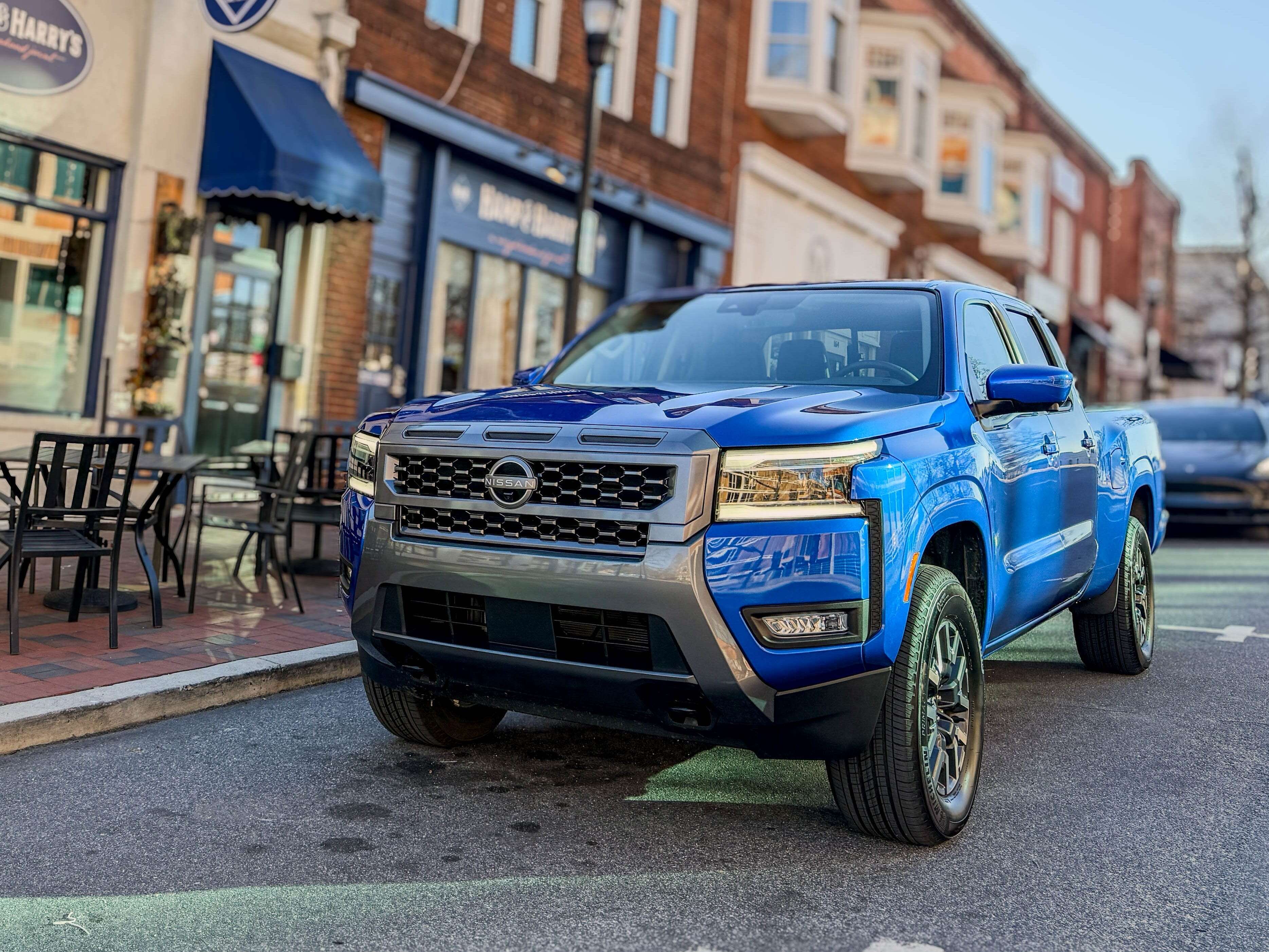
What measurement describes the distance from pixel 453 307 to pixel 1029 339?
9.77 meters

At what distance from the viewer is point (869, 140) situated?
81.7ft

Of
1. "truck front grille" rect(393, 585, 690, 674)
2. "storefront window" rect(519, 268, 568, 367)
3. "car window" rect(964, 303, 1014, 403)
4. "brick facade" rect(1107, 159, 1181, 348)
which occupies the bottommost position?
"truck front grille" rect(393, 585, 690, 674)

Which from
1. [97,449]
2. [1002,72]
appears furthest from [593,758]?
[1002,72]

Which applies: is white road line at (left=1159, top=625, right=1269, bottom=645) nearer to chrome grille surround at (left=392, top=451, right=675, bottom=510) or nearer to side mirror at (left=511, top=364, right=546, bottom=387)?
side mirror at (left=511, top=364, right=546, bottom=387)

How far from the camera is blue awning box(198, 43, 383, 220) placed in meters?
10.4

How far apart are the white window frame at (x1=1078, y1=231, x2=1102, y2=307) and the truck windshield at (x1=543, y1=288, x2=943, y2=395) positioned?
39.4m

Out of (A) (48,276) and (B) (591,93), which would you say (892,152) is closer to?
(B) (591,93)

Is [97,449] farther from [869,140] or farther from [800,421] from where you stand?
[869,140]

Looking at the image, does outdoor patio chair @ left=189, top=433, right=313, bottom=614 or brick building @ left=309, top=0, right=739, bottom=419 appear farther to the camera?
brick building @ left=309, top=0, right=739, bottom=419

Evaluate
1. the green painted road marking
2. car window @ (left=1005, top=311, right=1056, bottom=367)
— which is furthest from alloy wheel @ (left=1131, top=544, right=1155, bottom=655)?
the green painted road marking

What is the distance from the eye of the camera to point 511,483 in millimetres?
3672

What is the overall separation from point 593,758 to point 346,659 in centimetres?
171

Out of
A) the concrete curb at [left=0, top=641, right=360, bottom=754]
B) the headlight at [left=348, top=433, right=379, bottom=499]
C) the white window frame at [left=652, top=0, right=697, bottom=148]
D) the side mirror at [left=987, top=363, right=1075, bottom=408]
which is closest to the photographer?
the headlight at [left=348, top=433, right=379, bottom=499]

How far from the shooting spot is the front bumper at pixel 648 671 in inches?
134
